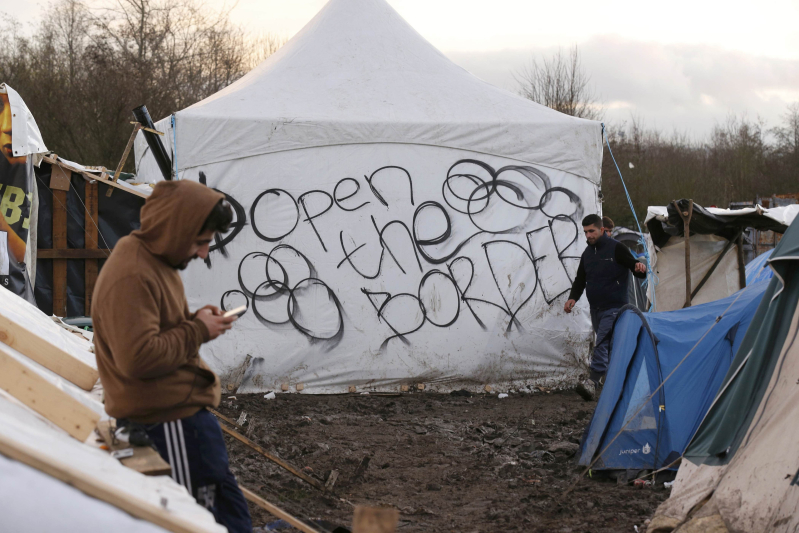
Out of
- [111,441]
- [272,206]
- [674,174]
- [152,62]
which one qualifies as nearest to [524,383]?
[272,206]

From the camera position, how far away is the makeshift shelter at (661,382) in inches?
183

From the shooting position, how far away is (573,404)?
23.0ft

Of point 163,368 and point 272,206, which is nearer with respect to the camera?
point 163,368

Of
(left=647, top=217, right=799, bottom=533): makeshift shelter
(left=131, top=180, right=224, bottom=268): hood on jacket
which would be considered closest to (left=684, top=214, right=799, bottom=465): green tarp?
(left=647, top=217, right=799, bottom=533): makeshift shelter

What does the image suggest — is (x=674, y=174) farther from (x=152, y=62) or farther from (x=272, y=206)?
(x=272, y=206)

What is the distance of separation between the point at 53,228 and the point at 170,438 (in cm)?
585

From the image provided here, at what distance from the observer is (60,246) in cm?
741

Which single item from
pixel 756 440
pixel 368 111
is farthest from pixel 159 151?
pixel 756 440

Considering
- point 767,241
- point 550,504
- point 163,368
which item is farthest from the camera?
point 767,241

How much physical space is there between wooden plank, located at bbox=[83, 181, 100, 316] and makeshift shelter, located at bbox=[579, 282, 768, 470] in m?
5.43

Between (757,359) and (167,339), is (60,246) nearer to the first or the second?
(167,339)

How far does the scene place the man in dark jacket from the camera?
21.5 feet

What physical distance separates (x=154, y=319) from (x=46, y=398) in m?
0.53

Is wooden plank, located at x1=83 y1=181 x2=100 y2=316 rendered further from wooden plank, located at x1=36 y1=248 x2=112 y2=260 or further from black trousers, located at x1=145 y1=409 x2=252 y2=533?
black trousers, located at x1=145 y1=409 x2=252 y2=533
